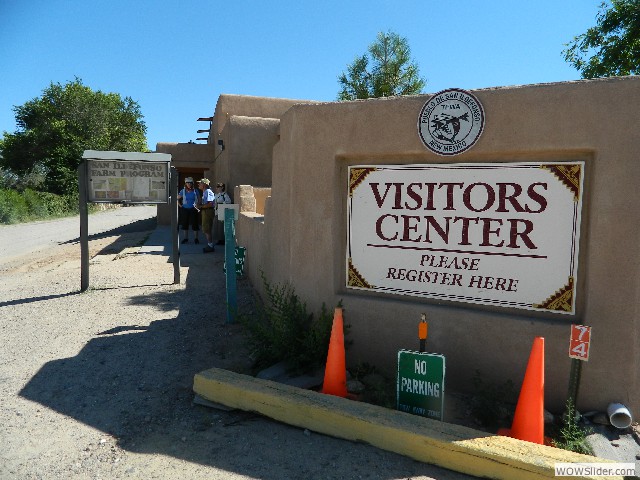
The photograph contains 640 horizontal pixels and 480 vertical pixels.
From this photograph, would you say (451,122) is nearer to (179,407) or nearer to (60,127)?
(179,407)

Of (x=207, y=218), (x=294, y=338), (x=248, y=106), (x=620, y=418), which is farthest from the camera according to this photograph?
(x=248, y=106)

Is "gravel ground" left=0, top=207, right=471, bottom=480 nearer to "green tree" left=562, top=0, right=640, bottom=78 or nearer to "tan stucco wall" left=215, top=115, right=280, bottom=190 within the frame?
"tan stucco wall" left=215, top=115, right=280, bottom=190

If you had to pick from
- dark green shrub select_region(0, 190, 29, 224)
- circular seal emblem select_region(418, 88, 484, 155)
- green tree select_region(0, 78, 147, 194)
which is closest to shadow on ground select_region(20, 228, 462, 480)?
circular seal emblem select_region(418, 88, 484, 155)

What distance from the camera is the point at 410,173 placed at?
3969 millimetres

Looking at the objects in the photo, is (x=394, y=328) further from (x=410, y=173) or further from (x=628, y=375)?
(x=628, y=375)

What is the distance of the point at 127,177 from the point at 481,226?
19.4 feet

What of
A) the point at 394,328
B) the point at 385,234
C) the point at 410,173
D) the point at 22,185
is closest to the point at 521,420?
the point at 394,328

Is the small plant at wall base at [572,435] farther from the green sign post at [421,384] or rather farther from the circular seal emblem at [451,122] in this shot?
the circular seal emblem at [451,122]

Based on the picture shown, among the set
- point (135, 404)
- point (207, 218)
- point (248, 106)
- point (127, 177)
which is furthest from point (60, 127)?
point (135, 404)

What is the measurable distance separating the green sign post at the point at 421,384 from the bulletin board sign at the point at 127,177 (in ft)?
18.5

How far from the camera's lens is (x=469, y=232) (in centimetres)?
381

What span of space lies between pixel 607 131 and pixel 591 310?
4.32 ft

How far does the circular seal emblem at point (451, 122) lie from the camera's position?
3674mm

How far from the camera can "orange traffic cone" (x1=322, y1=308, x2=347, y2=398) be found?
3732mm
